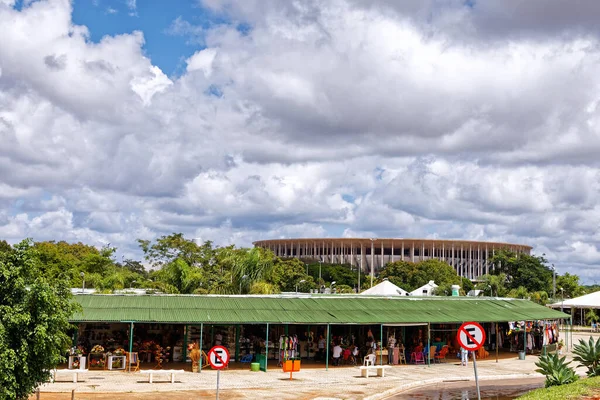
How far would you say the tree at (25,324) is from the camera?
15414 mm

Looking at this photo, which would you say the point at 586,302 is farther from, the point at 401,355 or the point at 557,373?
the point at 557,373

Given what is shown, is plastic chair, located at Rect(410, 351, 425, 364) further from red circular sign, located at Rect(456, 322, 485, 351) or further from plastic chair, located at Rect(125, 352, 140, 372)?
red circular sign, located at Rect(456, 322, 485, 351)

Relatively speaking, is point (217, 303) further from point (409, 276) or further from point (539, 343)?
point (409, 276)

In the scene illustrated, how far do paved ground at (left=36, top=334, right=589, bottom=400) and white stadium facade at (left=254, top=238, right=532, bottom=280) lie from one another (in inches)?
4578

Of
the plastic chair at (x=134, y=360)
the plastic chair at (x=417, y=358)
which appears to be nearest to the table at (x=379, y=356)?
the plastic chair at (x=417, y=358)

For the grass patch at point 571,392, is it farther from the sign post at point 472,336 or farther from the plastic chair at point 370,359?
→ the plastic chair at point 370,359

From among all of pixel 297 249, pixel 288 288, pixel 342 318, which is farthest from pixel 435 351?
pixel 297 249

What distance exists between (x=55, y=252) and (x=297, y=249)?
8473 centimetres

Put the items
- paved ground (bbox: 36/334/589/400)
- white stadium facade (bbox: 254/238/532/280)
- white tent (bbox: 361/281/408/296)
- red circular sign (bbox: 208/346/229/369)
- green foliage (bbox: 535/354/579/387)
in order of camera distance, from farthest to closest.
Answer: white stadium facade (bbox: 254/238/532/280), white tent (bbox: 361/281/408/296), paved ground (bbox: 36/334/589/400), green foliage (bbox: 535/354/579/387), red circular sign (bbox: 208/346/229/369)

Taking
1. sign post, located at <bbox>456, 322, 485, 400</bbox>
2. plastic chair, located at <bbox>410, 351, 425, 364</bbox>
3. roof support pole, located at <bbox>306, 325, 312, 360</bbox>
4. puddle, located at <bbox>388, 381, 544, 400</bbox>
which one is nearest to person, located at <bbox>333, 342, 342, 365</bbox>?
roof support pole, located at <bbox>306, 325, 312, 360</bbox>

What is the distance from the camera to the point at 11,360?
15.4 m

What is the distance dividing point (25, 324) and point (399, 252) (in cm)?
13828

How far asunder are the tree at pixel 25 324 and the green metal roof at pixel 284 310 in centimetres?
1120

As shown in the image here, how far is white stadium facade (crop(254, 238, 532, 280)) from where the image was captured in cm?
14875
